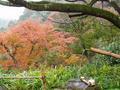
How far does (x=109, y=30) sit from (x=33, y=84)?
409 inches

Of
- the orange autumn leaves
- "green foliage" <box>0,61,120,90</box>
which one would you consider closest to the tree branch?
"green foliage" <box>0,61,120,90</box>

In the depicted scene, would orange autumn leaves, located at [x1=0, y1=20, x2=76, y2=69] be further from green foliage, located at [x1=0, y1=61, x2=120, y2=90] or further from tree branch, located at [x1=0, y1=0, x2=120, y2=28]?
tree branch, located at [x1=0, y1=0, x2=120, y2=28]

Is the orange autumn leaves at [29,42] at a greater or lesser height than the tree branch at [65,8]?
lesser

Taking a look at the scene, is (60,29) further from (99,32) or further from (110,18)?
(110,18)

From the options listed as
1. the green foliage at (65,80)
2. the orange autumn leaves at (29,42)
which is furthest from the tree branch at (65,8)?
the orange autumn leaves at (29,42)

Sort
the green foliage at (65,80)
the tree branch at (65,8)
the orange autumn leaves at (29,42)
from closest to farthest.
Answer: the tree branch at (65,8) → the green foliage at (65,80) → the orange autumn leaves at (29,42)

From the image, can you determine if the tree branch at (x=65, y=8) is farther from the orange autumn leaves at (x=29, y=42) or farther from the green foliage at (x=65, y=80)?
the orange autumn leaves at (x=29, y=42)

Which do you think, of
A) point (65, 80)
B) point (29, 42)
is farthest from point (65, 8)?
point (29, 42)

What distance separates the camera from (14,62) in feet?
70.2

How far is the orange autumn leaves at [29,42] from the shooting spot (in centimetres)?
2066

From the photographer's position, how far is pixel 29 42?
21172 millimetres

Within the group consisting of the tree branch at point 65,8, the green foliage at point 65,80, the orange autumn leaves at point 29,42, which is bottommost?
the orange autumn leaves at point 29,42

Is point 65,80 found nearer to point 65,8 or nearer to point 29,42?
point 65,8

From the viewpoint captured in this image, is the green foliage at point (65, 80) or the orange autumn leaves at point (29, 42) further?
the orange autumn leaves at point (29, 42)
